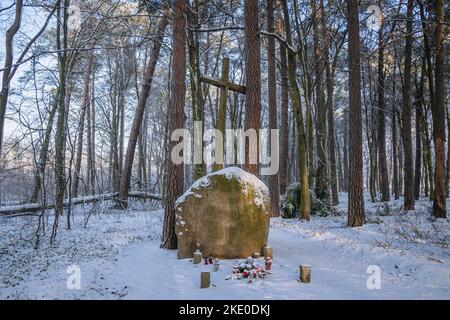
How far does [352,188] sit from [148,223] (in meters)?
7.31

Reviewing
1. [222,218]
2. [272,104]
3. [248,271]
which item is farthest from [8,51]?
[248,271]

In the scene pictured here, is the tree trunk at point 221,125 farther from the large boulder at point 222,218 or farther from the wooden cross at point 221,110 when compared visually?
the large boulder at point 222,218

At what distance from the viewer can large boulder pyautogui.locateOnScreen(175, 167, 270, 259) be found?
6.53 metres

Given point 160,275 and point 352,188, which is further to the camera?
point 352,188

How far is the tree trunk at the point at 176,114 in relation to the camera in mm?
7641

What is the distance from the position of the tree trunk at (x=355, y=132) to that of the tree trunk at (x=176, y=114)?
5.48 meters

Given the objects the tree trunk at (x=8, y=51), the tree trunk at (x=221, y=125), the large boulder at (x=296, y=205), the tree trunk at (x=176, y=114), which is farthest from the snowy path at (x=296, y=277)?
the tree trunk at (x=8, y=51)

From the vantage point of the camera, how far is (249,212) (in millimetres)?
6645

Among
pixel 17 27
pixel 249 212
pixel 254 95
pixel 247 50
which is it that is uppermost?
pixel 17 27

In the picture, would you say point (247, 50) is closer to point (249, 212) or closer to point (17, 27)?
point (249, 212)

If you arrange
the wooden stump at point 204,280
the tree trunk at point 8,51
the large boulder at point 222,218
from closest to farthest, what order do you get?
the wooden stump at point 204,280
the large boulder at point 222,218
the tree trunk at point 8,51

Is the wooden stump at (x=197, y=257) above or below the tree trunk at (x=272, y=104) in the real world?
below

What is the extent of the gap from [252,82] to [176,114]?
7.59 feet
